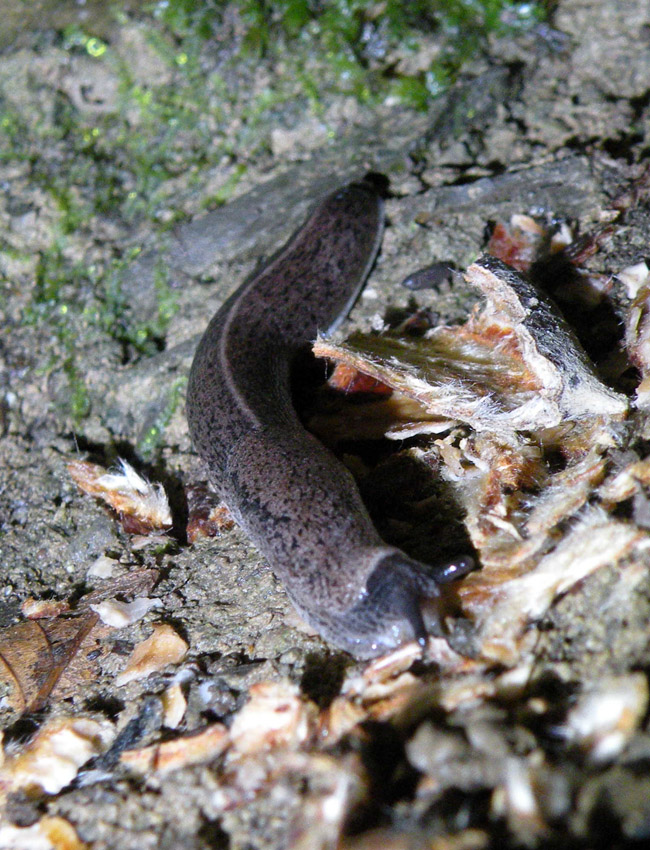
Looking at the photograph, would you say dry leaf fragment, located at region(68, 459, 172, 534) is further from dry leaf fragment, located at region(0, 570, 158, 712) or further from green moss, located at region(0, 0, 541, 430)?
green moss, located at region(0, 0, 541, 430)

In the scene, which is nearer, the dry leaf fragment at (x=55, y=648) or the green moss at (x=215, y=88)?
the dry leaf fragment at (x=55, y=648)

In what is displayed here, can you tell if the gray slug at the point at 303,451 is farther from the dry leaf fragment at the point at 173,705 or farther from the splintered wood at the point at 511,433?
the dry leaf fragment at the point at 173,705

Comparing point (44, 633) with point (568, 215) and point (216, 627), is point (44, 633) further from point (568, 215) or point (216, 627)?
point (568, 215)

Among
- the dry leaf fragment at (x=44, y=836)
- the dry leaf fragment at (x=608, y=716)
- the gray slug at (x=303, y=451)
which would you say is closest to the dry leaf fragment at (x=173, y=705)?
the dry leaf fragment at (x=44, y=836)

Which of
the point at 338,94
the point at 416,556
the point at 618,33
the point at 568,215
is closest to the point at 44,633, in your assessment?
the point at 416,556

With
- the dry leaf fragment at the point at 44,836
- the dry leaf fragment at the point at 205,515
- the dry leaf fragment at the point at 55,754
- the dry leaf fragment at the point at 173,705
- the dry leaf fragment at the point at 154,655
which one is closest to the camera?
the dry leaf fragment at the point at 44,836

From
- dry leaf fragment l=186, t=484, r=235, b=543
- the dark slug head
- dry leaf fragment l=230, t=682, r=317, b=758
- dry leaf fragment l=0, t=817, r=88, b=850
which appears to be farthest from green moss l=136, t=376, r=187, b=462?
dry leaf fragment l=0, t=817, r=88, b=850
